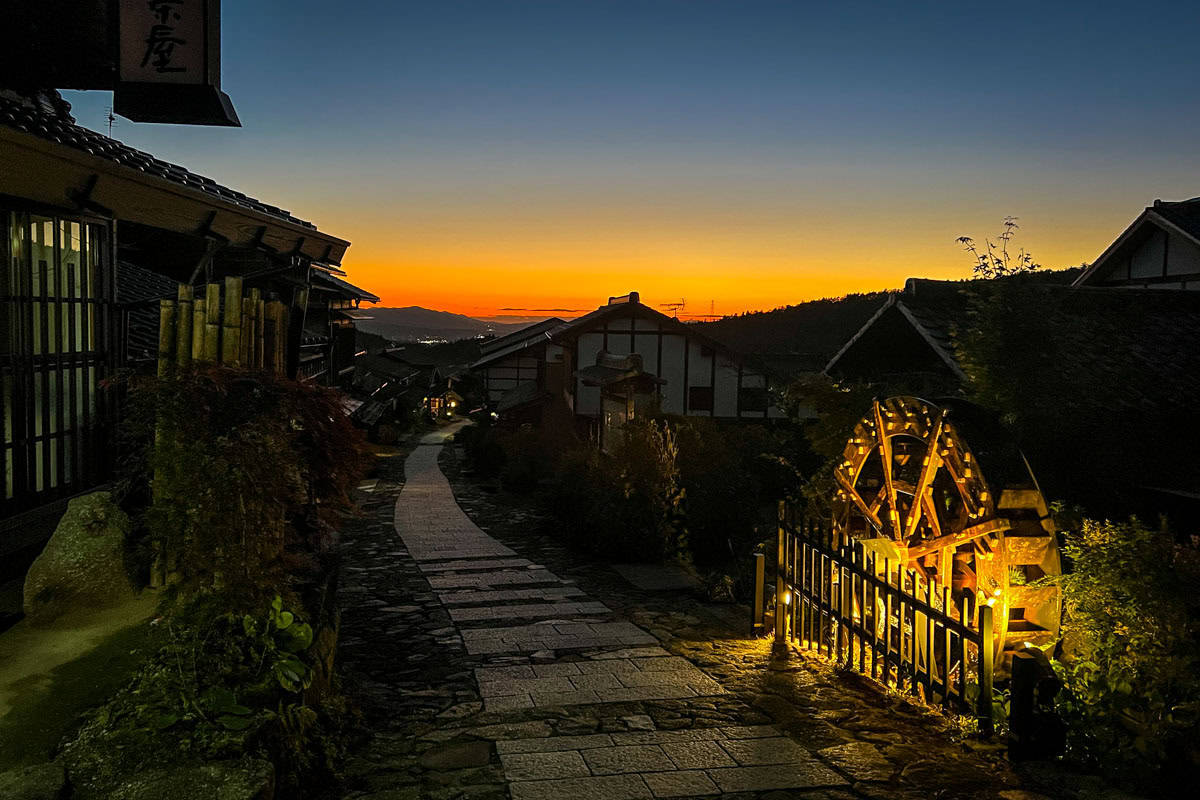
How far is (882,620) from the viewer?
24.4 feet

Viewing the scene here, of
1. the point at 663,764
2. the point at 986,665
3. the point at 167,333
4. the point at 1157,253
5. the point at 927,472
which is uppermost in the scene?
the point at 1157,253

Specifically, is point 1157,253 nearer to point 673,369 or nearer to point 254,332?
point 673,369

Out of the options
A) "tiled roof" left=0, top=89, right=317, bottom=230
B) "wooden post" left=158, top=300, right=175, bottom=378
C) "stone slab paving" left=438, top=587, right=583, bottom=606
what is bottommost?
"stone slab paving" left=438, top=587, right=583, bottom=606

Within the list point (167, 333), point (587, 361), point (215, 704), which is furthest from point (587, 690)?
point (587, 361)

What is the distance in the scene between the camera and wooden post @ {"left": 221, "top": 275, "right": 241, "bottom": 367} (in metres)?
6.22

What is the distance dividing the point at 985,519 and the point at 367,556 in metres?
9.76

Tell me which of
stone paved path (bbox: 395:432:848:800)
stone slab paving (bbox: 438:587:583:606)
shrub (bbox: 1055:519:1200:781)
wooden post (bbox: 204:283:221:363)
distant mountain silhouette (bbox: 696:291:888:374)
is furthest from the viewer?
distant mountain silhouette (bbox: 696:291:888:374)

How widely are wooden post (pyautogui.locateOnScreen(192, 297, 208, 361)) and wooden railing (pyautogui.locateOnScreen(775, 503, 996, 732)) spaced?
535cm

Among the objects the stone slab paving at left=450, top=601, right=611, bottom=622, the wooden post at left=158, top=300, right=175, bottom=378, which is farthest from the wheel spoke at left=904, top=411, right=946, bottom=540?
the wooden post at left=158, top=300, right=175, bottom=378

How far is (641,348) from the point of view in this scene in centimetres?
3328

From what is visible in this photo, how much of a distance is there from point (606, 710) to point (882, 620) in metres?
2.42

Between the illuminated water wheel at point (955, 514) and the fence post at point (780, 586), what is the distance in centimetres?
65

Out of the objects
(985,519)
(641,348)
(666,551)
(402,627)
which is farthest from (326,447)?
(641,348)

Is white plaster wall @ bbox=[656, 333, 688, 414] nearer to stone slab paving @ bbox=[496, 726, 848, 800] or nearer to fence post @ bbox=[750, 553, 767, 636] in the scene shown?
fence post @ bbox=[750, 553, 767, 636]
